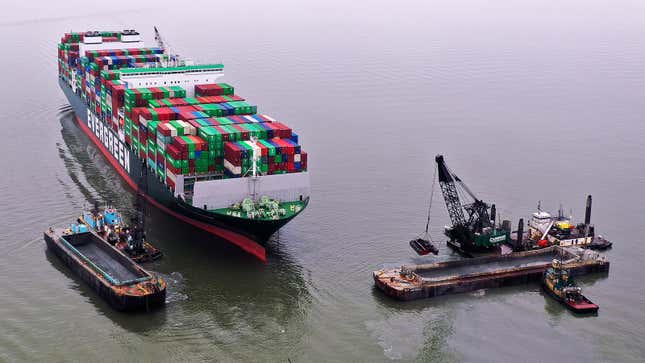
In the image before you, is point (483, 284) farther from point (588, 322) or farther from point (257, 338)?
point (257, 338)

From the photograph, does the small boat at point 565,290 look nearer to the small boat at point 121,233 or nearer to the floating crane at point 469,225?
the floating crane at point 469,225

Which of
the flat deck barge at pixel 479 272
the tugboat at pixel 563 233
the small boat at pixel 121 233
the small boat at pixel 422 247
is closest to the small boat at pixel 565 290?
the flat deck barge at pixel 479 272

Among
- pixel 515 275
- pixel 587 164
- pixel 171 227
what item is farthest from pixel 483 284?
pixel 587 164

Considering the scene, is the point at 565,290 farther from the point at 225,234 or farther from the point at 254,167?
the point at 225,234

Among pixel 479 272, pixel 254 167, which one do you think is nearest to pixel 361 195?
pixel 254 167

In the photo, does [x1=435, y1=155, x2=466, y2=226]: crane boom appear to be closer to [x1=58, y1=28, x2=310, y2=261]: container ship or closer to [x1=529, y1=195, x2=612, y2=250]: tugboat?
[x1=529, y1=195, x2=612, y2=250]: tugboat

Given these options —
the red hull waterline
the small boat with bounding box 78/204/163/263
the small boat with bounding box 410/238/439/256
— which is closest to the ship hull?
the red hull waterline

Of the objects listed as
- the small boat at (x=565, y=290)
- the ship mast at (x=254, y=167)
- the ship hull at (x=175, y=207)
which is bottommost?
the small boat at (x=565, y=290)
